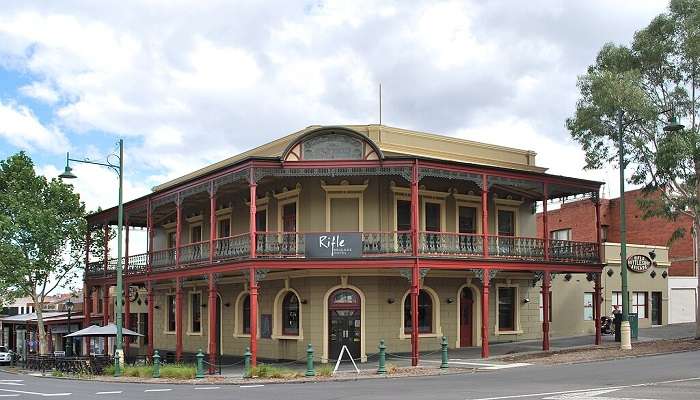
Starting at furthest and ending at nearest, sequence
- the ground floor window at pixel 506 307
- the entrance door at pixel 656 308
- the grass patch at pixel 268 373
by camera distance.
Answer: the entrance door at pixel 656 308, the ground floor window at pixel 506 307, the grass patch at pixel 268 373

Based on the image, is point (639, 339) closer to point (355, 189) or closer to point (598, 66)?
point (598, 66)

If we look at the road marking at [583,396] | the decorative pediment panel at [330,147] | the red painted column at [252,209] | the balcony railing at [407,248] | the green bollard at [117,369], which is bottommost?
the green bollard at [117,369]

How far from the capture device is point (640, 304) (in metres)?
40.0

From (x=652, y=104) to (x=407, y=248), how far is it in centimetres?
1215

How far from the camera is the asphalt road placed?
640 inches

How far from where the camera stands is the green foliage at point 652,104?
29.5 metres

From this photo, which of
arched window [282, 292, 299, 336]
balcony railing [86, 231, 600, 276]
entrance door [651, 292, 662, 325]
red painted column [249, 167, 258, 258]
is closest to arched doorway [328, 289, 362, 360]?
arched window [282, 292, 299, 336]

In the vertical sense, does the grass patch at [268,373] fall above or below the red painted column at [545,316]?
below

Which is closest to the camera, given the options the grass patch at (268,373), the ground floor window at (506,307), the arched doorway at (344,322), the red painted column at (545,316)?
the grass patch at (268,373)

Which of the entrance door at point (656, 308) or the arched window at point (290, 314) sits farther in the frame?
the entrance door at point (656, 308)

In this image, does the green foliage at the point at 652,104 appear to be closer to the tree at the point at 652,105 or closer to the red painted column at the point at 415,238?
the tree at the point at 652,105

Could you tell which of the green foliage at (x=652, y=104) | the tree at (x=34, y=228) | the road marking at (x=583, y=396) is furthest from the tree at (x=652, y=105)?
the tree at (x=34, y=228)

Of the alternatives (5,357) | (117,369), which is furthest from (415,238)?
(5,357)

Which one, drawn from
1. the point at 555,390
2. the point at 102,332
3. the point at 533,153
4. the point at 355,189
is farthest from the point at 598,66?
the point at 102,332
